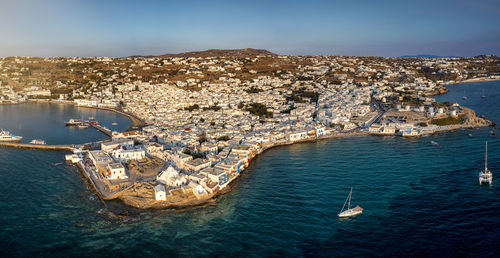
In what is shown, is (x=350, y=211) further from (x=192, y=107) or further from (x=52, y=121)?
(x=52, y=121)

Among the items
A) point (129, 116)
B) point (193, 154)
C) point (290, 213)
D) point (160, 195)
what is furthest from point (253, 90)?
point (290, 213)

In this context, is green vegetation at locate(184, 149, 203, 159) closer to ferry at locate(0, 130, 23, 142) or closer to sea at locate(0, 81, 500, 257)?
sea at locate(0, 81, 500, 257)

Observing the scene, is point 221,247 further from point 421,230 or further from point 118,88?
point 118,88

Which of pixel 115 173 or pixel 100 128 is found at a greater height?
pixel 100 128

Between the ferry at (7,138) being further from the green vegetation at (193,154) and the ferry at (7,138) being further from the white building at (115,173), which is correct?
the green vegetation at (193,154)

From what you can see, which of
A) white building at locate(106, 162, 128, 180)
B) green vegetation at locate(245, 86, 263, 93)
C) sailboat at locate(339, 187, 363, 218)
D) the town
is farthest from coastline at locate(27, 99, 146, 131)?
sailboat at locate(339, 187, 363, 218)

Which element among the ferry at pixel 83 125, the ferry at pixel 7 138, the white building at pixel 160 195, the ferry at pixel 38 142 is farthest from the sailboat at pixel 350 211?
the ferry at pixel 83 125
